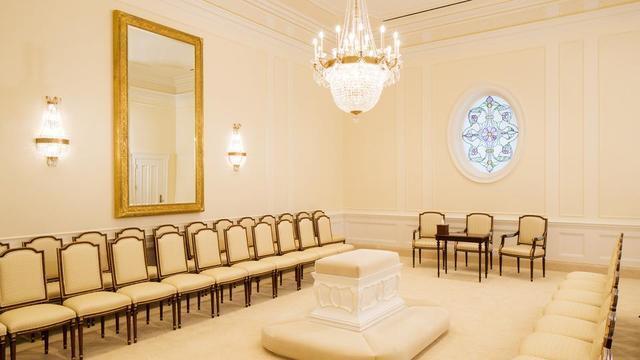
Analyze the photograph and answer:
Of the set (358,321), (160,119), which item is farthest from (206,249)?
(358,321)

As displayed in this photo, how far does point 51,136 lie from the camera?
5.01m

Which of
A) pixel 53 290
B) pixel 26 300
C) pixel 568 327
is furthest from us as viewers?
pixel 53 290

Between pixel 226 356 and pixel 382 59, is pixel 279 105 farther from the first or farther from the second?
pixel 226 356

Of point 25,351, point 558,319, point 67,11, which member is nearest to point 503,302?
point 558,319

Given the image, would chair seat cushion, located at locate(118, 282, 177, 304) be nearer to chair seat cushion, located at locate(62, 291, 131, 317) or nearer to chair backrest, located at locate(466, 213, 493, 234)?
chair seat cushion, located at locate(62, 291, 131, 317)

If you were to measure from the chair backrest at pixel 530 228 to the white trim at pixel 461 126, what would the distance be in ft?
3.24

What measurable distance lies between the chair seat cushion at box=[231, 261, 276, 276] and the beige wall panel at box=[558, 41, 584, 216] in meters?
5.20

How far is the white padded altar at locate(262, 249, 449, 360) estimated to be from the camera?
394cm

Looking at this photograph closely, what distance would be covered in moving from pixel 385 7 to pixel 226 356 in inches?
251

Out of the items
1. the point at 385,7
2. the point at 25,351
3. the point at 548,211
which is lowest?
the point at 25,351

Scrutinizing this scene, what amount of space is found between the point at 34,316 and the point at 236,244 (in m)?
2.66

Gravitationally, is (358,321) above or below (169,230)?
below

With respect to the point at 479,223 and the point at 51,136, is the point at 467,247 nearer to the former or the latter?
the point at 479,223

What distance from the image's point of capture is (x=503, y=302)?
6.04 m
